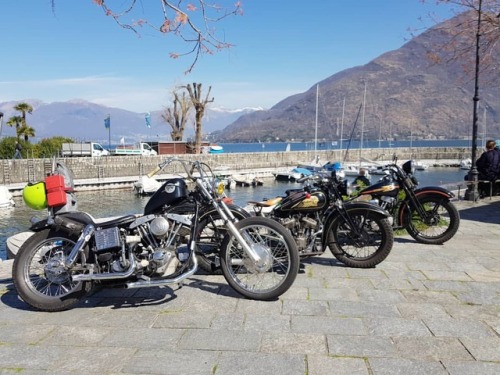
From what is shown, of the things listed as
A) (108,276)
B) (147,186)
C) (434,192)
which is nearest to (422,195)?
(434,192)

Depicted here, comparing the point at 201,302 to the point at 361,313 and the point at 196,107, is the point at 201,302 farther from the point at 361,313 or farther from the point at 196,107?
the point at 196,107

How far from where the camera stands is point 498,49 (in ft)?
37.8

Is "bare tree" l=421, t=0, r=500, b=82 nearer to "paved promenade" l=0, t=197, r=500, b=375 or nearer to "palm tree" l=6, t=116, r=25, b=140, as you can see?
"paved promenade" l=0, t=197, r=500, b=375

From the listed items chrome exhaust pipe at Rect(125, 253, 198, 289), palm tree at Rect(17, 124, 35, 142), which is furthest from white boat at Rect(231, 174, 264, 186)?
chrome exhaust pipe at Rect(125, 253, 198, 289)

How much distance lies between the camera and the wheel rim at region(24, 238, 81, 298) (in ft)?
12.1

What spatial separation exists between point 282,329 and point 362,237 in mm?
1926

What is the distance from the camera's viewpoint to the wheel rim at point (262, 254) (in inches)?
149

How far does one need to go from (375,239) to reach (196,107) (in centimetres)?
4357

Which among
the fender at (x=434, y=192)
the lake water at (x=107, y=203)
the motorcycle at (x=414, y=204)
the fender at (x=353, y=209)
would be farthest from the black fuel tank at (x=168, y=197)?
the lake water at (x=107, y=203)

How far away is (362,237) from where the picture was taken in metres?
4.82

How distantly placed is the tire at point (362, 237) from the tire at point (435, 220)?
4.69 feet

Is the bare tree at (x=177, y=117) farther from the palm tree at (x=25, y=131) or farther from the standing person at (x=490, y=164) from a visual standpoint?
the standing person at (x=490, y=164)

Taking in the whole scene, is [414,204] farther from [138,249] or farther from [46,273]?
[46,273]

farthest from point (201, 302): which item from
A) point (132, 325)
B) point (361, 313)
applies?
point (361, 313)
